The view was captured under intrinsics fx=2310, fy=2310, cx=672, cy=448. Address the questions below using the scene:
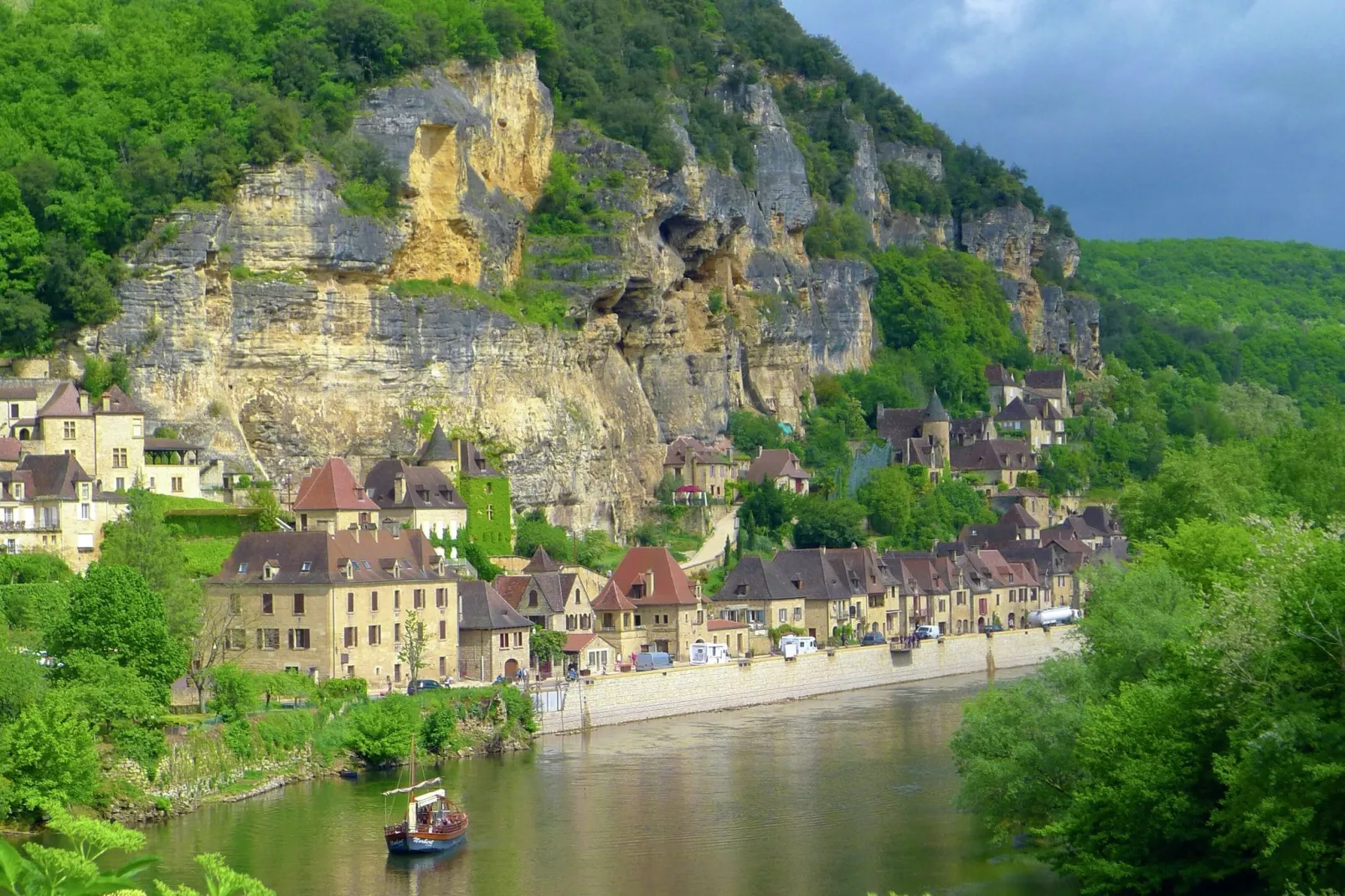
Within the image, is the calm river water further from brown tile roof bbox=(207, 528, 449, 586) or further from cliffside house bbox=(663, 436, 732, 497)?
cliffside house bbox=(663, 436, 732, 497)

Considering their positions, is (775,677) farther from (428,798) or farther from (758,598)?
(428,798)

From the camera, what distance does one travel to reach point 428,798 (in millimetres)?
54750

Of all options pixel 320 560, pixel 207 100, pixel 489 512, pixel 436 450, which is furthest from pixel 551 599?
pixel 207 100

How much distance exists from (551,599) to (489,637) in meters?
5.91

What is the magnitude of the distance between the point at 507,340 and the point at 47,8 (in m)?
30.5

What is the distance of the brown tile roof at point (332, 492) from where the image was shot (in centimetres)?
8162

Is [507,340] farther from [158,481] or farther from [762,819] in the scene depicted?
[762,819]

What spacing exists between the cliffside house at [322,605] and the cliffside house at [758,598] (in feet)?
69.7

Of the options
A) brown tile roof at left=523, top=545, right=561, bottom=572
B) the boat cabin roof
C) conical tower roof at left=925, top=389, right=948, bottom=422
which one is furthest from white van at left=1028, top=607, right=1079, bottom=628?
the boat cabin roof

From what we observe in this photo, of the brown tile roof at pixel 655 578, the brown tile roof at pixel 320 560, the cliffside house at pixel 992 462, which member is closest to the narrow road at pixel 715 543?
the brown tile roof at pixel 655 578

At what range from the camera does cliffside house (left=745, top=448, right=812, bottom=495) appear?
115688mm

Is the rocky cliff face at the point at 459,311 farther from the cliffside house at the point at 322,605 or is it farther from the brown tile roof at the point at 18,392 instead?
the cliffside house at the point at 322,605

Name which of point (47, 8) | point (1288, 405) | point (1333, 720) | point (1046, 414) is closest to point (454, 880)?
point (1333, 720)

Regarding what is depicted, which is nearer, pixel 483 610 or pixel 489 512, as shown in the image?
pixel 483 610
